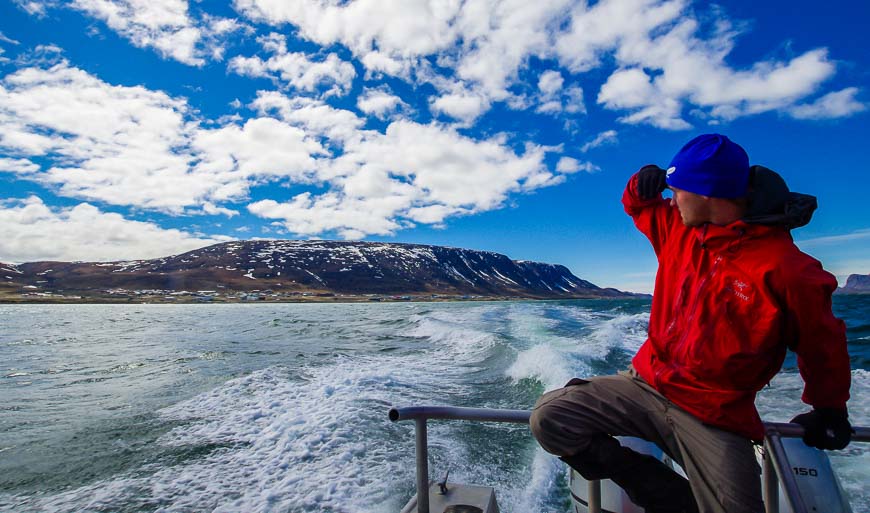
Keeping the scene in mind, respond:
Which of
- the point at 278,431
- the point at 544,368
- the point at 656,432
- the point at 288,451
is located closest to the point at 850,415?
the point at 544,368

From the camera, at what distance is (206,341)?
837 inches

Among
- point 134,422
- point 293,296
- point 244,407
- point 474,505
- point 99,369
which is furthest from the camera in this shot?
point 293,296

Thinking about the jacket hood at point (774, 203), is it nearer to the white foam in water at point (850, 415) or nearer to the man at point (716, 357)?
the man at point (716, 357)

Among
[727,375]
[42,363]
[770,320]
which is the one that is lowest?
[42,363]

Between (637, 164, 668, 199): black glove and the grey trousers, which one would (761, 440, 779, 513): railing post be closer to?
the grey trousers

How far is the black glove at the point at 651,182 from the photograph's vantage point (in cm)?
226

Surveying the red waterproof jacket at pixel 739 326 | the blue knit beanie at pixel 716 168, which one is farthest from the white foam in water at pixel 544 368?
the blue knit beanie at pixel 716 168

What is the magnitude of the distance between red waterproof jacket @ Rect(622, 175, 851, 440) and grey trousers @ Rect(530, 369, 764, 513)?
7 centimetres

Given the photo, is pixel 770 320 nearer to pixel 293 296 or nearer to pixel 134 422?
pixel 134 422

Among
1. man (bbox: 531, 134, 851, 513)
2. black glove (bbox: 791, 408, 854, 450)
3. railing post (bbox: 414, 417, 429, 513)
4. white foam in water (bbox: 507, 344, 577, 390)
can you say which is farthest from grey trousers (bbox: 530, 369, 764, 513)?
white foam in water (bbox: 507, 344, 577, 390)

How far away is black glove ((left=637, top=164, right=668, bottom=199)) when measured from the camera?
2263 millimetres

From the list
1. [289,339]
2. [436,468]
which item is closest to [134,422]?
[436,468]

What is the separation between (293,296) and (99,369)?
137522 millimetres

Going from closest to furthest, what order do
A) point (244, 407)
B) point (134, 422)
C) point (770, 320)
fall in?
point (770, 320) < point (134, 422) < point (244, 407)
